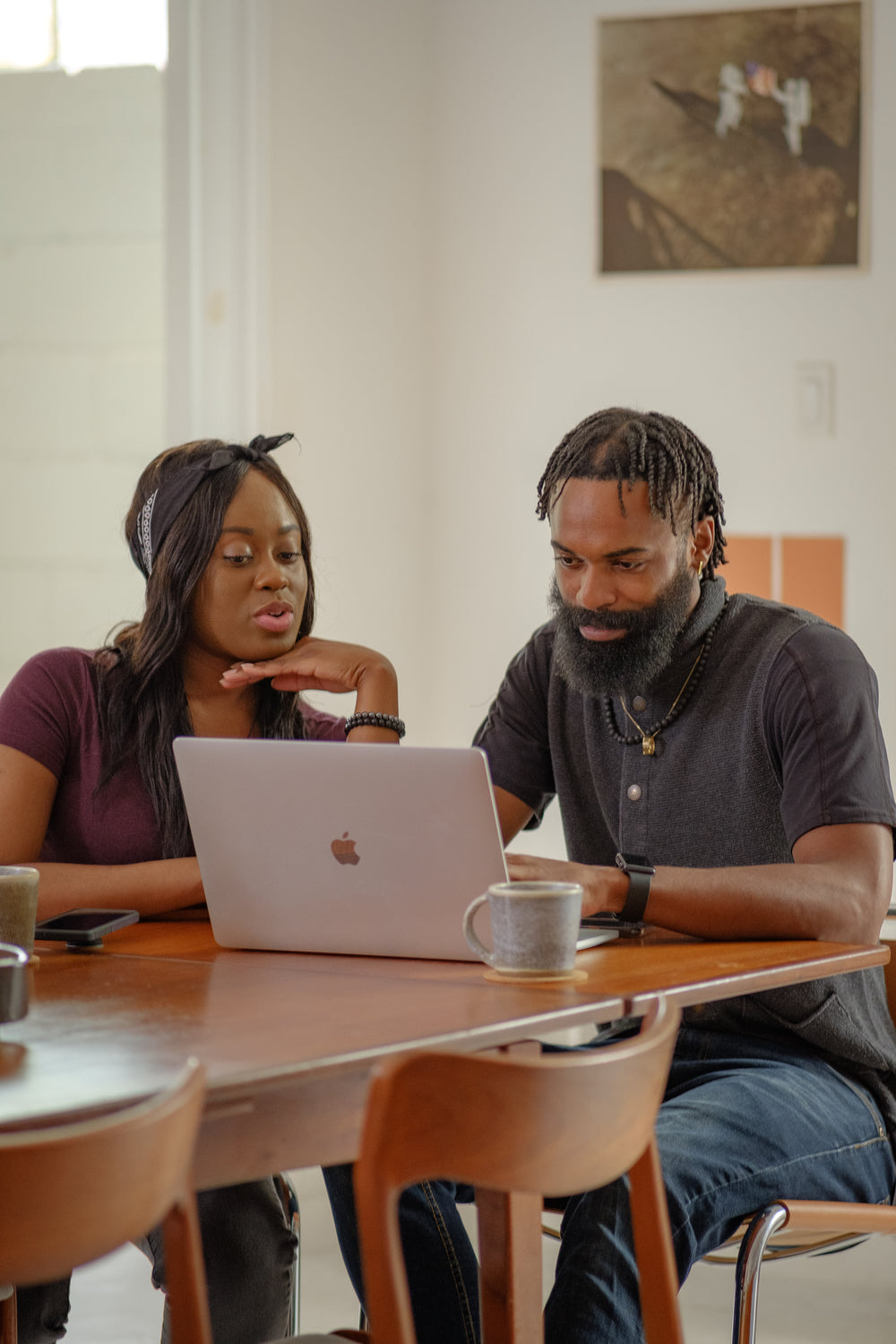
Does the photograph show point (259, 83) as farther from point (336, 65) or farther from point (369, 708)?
point (369, 708)

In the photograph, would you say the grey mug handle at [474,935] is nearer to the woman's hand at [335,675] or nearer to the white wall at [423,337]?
the woman's hand at [335,675]

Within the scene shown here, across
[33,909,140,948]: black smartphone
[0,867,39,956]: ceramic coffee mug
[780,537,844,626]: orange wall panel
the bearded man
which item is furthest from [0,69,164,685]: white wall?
[0,867,39,956]: ceramic coffee mug

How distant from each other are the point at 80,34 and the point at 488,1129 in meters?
2.96

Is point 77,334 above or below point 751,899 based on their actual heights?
above

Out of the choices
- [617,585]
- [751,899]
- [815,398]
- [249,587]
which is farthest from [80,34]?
[751,899]

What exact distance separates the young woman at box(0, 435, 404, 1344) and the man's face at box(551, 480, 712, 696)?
28cm

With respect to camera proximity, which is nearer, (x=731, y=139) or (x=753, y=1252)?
(x=753, y=1252)

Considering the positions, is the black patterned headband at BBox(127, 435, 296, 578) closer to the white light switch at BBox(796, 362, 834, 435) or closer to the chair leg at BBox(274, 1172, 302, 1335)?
the chair leg at BBox(274, 1172, 302, 1335)

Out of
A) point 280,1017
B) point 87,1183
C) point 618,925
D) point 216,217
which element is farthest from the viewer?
point 216,217

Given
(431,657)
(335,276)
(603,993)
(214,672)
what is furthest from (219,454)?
(431,657)

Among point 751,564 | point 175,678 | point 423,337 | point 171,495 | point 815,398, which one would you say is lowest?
point 175,678

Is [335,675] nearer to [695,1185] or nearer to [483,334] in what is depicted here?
[695,1185]

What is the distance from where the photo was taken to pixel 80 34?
340cm

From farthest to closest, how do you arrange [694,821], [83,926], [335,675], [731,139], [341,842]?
[731,139]
[335,675]
[694,821]
[83,926]
[341,842]
